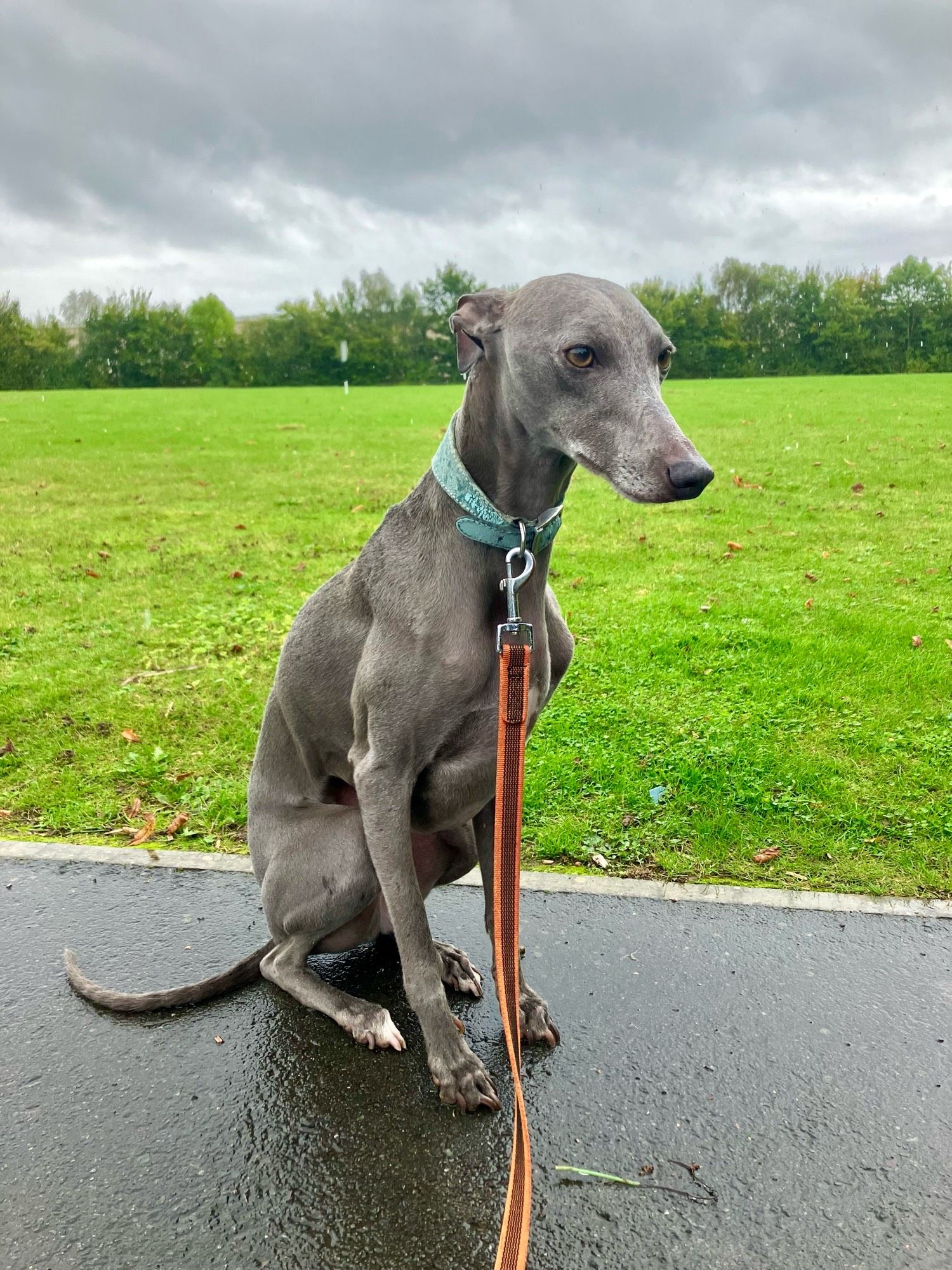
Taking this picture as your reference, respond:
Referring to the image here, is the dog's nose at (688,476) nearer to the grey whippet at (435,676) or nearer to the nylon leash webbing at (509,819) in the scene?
the grey whippet at (435,676)

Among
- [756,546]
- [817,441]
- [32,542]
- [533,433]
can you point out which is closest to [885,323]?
[817,441]

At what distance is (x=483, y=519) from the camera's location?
2.35 meters

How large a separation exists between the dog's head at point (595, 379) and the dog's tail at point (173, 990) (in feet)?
6.37

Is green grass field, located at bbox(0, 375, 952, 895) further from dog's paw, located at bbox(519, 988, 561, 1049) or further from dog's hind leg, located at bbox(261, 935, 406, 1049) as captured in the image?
dog's hind leg, located at bbox(261, 935, 406, 1049)

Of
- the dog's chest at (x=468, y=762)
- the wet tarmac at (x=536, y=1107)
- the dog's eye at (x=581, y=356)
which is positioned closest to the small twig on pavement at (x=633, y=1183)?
the wet tarmac at (x=536, y=1107)

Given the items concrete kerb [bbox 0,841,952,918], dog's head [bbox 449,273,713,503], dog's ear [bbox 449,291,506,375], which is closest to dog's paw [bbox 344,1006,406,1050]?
concrete kerb [bbox 0,841,952,918]

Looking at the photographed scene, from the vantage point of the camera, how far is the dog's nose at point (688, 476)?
1.94 metres

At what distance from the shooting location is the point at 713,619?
6480 mm

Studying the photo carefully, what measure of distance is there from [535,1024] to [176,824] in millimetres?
2109

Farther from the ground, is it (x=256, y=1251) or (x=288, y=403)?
(x=288, y=403)

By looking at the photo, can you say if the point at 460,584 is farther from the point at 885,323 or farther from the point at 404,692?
the point at 885,323

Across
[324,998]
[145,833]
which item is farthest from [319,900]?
[145,833]

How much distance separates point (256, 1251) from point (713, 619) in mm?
5227

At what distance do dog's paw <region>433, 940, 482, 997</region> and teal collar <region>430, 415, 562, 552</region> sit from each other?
142 centimetres
